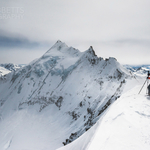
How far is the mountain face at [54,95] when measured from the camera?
7431 cm

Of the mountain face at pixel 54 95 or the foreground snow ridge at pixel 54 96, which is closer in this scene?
the foreground snow ridge at pixel 54 96

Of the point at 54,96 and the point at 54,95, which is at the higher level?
→ the point at 54,95

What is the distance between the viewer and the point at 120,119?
8.45m

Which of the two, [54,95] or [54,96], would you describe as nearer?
[54,96]

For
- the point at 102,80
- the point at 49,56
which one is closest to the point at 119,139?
the point at 102,80

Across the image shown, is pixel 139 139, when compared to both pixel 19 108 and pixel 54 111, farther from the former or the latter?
pixel 19 108

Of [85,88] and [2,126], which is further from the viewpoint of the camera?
[2,126]

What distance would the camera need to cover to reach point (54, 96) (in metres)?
116

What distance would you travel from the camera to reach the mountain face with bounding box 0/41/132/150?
2926 inches

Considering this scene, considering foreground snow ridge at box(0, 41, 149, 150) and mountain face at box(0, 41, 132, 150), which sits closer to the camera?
foreground snow ridge at box(0, 41, 149, 150)

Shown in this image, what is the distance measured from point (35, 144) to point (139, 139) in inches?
3626

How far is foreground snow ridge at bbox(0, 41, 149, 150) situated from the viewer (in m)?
73.2

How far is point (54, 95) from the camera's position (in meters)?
116

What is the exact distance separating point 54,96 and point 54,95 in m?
1.18
